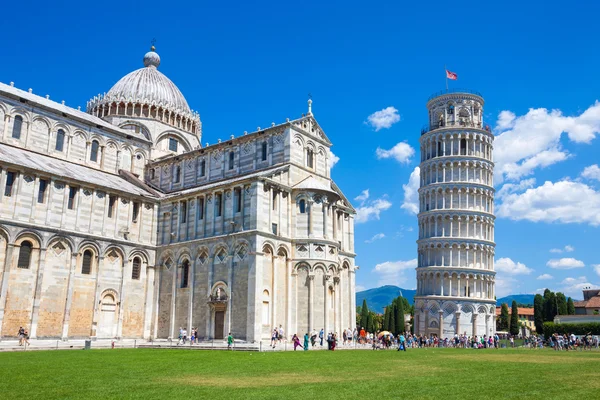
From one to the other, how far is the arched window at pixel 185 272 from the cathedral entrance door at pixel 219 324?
4.91 meters

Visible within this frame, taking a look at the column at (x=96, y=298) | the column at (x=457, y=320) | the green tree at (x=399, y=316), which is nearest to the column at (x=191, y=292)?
the column at (x=96, y=298)

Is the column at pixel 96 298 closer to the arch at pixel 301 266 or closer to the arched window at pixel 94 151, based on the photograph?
the arched window at pixel 94 151

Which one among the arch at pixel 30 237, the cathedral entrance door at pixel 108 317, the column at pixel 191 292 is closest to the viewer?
the arch at pixel 30 237

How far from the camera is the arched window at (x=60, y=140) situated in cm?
4897

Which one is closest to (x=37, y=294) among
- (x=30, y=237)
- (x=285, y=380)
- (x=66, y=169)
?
(x=30, y=237)

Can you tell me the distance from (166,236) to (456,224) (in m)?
45.5

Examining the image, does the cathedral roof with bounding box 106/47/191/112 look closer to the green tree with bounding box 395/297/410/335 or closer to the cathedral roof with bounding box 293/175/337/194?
the cathedral roof with bounding box 293/175/337/194

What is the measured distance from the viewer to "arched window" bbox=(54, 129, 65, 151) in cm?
4897

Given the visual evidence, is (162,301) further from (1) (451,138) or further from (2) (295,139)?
(1) (451,138)

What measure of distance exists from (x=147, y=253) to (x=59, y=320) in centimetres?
917

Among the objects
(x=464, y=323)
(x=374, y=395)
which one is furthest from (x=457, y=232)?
(x=374, y=395)

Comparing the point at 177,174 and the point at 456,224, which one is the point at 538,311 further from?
the point at 177,174

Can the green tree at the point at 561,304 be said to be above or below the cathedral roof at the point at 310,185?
below

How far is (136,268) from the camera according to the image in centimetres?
4741
